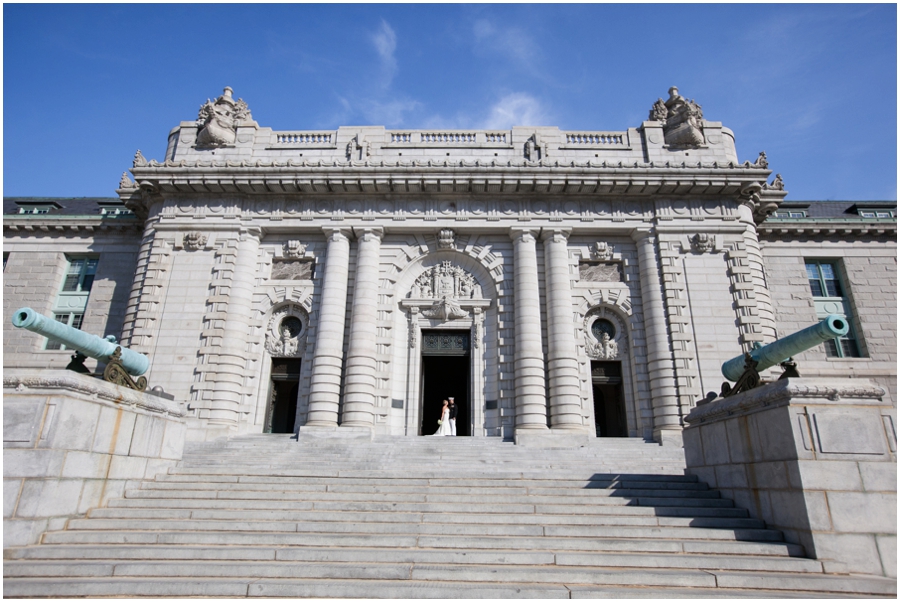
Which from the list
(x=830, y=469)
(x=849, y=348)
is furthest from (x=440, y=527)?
(x=849, y=348)

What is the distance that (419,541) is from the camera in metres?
9.76

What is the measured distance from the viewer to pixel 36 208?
29.6 metres

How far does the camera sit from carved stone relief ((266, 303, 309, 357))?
75.5ft

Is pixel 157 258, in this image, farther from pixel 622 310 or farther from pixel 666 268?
pixel 666 268

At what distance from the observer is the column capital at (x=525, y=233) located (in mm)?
23609

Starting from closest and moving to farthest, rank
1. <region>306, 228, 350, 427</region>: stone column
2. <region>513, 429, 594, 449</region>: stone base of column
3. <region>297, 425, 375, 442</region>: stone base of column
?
<region>513, 429, 594, 449</region>: stone base of column
<region>297, 425, 375, 442</region>: stone base of column
<region>306, 228, 350, 427</region>: stone column

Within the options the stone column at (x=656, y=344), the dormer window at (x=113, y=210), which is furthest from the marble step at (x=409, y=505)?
the dormer window at (x=113, y=210)

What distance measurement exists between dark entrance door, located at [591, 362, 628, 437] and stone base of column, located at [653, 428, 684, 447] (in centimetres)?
187

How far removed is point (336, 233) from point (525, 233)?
8.46 meters

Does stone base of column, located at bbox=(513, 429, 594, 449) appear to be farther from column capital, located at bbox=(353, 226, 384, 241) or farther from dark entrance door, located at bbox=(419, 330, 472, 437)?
column capital, located at bbox=(353, 226, 384, 241)

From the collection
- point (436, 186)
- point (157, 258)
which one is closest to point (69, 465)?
point (157, 258)

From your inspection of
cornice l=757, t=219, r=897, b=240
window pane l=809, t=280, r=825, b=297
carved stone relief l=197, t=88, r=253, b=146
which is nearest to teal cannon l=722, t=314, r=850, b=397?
cornice l=757, t=219, r=897, b=240

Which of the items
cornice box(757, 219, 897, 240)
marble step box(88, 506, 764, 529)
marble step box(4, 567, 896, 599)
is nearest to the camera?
marble step box(4, 567, 896, 599)

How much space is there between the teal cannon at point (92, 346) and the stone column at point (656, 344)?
17707mm
